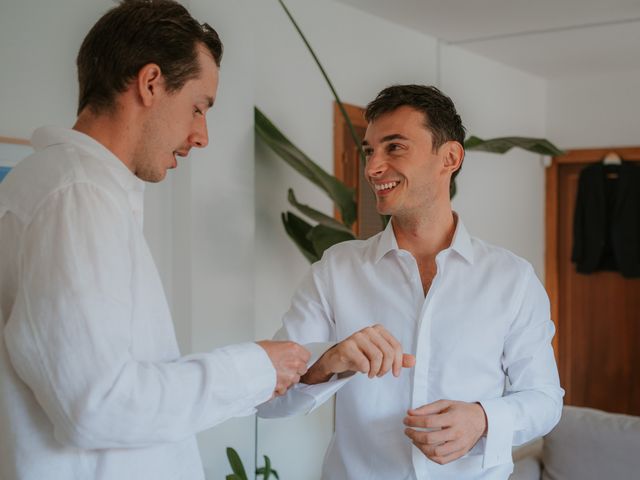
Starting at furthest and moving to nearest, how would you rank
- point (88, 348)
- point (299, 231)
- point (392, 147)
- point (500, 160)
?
point (500, 160), point (299, 231), point (392, 147), point (88, 348)

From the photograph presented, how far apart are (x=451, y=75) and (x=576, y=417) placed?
8.13 ft

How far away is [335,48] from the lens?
12.4 ft

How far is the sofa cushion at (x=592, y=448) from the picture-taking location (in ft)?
9.49

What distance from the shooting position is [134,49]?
108 centimetres

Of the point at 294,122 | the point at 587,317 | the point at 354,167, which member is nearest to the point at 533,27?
the point at 354,167

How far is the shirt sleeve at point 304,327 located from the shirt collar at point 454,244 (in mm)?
146

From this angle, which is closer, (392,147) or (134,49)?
(134,49)

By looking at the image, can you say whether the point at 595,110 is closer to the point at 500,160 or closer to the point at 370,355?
the point at 500,160

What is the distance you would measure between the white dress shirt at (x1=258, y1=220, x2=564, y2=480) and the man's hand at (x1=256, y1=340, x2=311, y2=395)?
41 cm

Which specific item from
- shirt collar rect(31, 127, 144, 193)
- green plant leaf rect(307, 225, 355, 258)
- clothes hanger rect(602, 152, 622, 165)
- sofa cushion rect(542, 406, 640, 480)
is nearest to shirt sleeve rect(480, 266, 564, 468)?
shirt collar rect(31, 127, 144, 193)

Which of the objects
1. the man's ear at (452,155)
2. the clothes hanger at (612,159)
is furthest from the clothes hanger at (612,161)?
the man's ear at (452,155)

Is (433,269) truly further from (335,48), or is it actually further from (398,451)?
(335,48)

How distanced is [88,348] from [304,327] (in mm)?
822

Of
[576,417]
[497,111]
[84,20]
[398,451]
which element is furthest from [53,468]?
[497,111]
